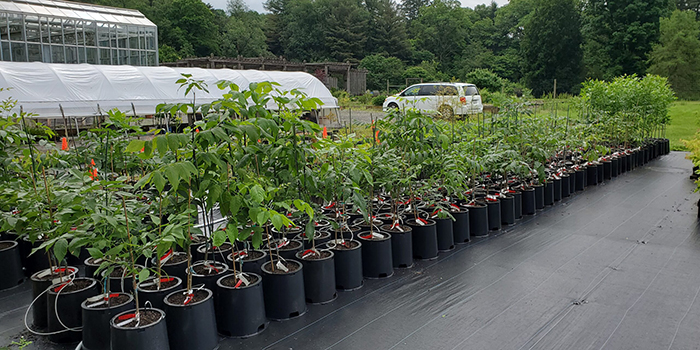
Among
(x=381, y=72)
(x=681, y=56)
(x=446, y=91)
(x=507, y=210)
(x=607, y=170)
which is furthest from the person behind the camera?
(x=381, y=72)

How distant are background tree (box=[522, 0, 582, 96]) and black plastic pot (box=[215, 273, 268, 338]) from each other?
1396 inches

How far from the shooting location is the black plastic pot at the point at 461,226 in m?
4.20

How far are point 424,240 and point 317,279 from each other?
114cm

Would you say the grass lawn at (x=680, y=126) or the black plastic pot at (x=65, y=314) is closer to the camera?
the black plastic pot at (x=65, y=314)

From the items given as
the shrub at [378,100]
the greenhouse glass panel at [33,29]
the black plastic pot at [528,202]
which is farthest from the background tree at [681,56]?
the greenhouse glass panel at [33,29]

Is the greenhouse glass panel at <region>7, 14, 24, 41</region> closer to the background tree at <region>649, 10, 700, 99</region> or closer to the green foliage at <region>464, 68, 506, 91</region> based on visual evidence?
the green foliage at <region>464, 68, 506, 91</region>

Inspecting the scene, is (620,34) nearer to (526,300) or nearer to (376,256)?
(526,300)

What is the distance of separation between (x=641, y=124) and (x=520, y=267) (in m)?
6.98

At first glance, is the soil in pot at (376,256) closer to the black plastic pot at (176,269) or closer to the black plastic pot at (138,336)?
the black plastic pot at (176,269)

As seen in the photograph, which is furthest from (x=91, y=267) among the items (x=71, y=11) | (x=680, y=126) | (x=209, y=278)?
(x=680, y=126)

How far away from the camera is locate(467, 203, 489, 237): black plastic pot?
4.43 metres


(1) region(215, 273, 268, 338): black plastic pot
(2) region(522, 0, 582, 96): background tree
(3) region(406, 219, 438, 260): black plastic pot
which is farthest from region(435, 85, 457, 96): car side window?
(2) region(522, 0, 582, 96): background tree

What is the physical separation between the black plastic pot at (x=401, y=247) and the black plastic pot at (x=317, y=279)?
0.64 m

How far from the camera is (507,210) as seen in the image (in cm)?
485
